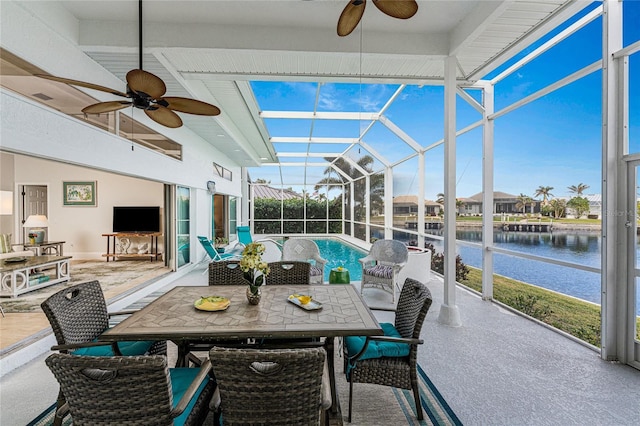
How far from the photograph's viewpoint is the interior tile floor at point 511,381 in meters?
2.14

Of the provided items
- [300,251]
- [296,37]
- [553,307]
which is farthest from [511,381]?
[296,37]

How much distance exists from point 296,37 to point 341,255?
24.9ft

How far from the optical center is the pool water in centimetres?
778

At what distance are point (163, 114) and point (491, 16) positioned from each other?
10.6 ft

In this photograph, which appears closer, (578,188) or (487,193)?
(578,188)

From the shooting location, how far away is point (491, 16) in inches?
115

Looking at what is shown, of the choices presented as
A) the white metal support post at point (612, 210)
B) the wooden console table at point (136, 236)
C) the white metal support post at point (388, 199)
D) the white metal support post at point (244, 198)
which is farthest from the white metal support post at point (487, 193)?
the white metal support post at point (244, 198)

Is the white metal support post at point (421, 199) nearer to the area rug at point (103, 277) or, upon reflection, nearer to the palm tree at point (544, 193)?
the palm tree at point (544, 193)

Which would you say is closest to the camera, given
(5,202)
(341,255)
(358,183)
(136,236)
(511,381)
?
(511,381)

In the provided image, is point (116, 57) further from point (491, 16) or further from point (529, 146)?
point (529, 146)

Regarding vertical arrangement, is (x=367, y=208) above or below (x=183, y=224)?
above

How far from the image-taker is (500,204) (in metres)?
4.64

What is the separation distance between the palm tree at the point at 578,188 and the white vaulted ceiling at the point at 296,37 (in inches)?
64.8

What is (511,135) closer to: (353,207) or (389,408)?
(389,408)
